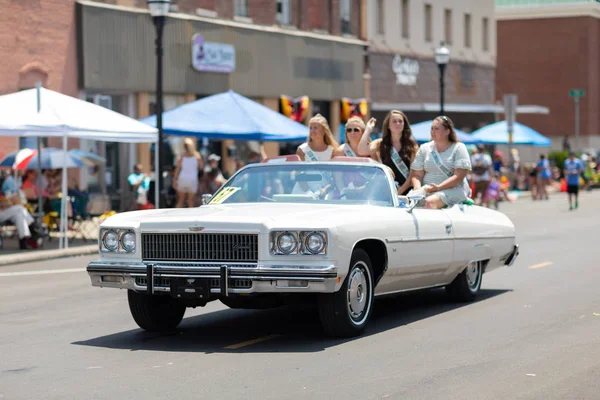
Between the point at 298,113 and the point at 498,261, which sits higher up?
the point at 298,113

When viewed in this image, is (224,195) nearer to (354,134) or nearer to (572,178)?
(354,134)

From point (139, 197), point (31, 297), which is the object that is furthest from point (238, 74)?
point (31, 297)

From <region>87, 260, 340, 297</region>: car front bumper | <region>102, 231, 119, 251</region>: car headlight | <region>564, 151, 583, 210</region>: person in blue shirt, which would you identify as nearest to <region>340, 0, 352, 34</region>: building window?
<region>564, 151, 583, 210</region>: person in blue shirt

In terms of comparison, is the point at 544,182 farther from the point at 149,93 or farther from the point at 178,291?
the point at 178,291

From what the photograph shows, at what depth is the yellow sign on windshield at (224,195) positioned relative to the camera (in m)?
10.9

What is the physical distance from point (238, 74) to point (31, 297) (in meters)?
22.9

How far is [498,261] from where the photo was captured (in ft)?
42.1

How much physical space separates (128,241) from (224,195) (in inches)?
57.6

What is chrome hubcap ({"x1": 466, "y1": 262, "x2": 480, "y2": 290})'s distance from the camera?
1229cm

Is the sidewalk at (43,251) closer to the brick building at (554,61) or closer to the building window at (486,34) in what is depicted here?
the building window at (486,34)

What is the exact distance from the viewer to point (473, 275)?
1243 cm

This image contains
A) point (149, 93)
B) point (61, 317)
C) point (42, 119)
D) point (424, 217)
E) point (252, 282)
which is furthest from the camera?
point (149, 93)

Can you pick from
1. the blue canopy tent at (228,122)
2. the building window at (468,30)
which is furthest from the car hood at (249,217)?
the building window at (468,30)

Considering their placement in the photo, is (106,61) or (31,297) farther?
(106,61)
